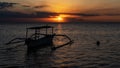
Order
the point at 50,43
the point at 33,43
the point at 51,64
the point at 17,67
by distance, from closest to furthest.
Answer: the point at 17,67
the point at 51,64
the point at 33,43
the point at 50,43

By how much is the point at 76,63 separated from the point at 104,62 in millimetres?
4656

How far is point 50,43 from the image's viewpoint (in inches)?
2359

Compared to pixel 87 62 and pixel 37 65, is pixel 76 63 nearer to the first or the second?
pixel 87 62

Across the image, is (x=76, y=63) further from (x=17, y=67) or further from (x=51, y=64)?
(x=17, y=67)

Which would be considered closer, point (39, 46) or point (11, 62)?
point (11, 62)

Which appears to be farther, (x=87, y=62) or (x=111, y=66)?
(x=87, y=62)

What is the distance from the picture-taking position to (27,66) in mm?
33562

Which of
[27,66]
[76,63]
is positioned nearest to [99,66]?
[76,63]

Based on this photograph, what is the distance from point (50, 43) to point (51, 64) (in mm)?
24760

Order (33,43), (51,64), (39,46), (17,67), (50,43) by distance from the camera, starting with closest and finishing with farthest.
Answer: (17,67), (51,64), (33,43), (39,46), (50,43)

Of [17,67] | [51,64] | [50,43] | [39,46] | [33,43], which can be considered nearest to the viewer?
[17,67]

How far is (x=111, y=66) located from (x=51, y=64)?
30.5 ft

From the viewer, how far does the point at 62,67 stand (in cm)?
3266

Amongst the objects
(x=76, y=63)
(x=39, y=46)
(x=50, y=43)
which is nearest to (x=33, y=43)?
(x=39, y=46)
